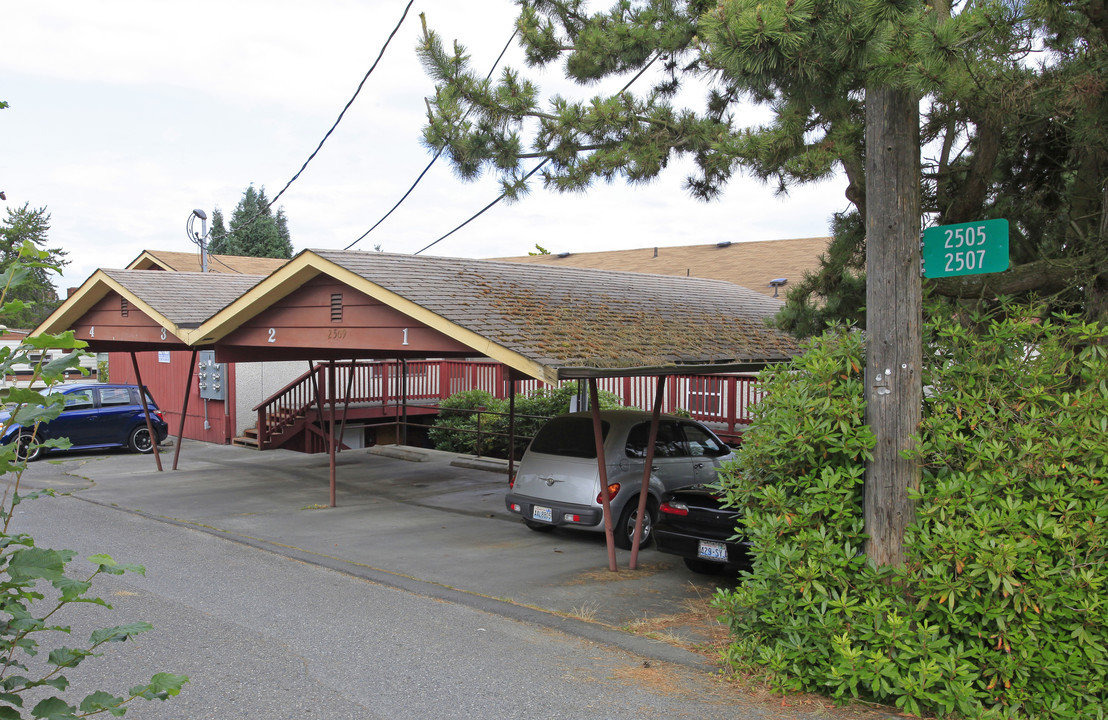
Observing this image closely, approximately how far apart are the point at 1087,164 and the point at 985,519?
4.69 m

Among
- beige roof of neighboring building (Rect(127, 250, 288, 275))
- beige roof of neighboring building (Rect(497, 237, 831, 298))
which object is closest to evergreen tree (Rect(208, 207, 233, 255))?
beige roof of neighboring building (Rect(127, 250, 288, 275))

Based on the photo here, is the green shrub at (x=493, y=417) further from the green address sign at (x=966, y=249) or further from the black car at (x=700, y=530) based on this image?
the green address sign at (x=966, y=249)

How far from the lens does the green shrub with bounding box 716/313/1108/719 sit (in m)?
5.28

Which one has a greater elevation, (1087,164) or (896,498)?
(1087,164)

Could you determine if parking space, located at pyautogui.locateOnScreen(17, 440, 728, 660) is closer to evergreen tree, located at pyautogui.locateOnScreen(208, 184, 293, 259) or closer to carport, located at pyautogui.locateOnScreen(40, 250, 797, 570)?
carport, located at pyautogui.locateOnScreen(40, 250, 797, 570)

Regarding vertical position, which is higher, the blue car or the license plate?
the blue car

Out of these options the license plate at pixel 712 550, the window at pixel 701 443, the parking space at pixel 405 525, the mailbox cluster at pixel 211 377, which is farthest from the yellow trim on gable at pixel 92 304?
the license plate at pixel 712 550

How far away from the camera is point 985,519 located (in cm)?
541

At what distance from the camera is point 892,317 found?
20.2 feet

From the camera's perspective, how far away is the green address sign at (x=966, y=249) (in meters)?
6.11

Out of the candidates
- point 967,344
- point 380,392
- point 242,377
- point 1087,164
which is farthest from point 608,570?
point 242,377

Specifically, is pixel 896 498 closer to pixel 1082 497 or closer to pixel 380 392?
pixel 1082 497

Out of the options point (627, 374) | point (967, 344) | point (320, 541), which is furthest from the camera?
point (320, 541)

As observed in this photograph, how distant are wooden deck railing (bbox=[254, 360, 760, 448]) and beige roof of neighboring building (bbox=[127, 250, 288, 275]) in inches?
267
